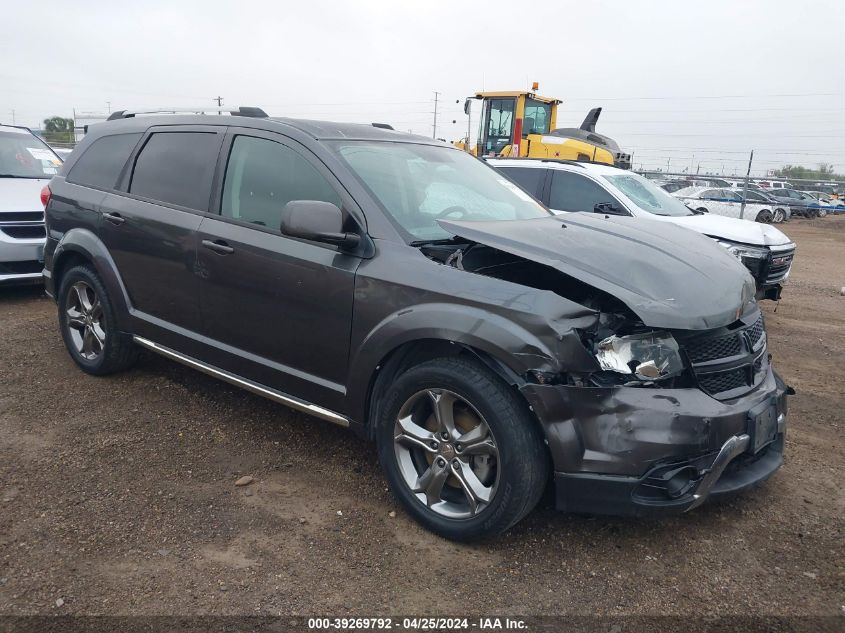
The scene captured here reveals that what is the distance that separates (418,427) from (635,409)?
963mm

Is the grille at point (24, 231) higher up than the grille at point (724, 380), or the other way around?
the grille at point (724, 380)

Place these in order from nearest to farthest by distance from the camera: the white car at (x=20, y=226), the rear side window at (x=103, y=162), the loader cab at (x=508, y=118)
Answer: the rear side window at (x=103, y=162) → the white car at (x=20, y=226) → the loader cab at (x=508, y=118)

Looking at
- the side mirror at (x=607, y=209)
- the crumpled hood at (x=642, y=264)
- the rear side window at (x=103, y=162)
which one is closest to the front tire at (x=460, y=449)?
the crumpled hood at (x=642, y=264)

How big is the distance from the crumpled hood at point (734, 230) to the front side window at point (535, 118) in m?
8.16

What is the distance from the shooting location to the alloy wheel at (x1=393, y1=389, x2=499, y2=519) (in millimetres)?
2840

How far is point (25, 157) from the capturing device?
8.15 m

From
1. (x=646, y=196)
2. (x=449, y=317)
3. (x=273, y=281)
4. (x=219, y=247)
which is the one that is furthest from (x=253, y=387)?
(x=646, y=196)

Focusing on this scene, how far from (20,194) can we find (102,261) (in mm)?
3592

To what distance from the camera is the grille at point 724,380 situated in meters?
2.80

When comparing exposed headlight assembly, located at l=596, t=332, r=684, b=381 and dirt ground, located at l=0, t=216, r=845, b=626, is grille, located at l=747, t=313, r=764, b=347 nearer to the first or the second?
exposed headlight assembly, located at l=596, t=332, r=684, b=381

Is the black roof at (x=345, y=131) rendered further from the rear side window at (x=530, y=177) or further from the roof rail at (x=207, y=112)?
the rear side window at (x=530, y=177)

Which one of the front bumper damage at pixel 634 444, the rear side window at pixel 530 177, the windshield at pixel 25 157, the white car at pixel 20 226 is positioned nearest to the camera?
the front bumper damage at pixel 634 444

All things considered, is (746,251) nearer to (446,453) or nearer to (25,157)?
(446,453)

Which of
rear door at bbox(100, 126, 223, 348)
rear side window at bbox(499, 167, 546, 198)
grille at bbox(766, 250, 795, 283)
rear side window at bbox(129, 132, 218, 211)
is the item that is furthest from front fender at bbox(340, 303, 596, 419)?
rear side window at bbox(499, 167, 546, 198)
